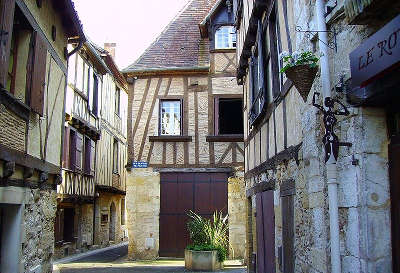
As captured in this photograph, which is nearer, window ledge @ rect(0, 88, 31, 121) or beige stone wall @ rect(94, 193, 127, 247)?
window ledge @ rect(0, 88, 31, 121)

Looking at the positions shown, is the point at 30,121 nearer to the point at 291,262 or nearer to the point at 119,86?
the point at 291,262

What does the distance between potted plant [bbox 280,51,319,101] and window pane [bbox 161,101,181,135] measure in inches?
395

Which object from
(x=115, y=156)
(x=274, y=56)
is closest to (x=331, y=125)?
(x=274, y=56)

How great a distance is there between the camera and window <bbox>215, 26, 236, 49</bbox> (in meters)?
14.1

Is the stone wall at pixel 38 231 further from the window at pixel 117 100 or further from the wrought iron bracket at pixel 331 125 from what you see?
the window at pixel 117 100

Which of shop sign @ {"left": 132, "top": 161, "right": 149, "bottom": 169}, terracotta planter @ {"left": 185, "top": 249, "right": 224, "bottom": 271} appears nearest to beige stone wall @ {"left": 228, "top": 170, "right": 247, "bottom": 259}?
terracotta planter @ {"left": 185, "top": 249, "right": 224, "bottom": 271}

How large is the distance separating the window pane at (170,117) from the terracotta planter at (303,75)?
393 inches

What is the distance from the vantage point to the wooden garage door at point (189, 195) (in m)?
13.6

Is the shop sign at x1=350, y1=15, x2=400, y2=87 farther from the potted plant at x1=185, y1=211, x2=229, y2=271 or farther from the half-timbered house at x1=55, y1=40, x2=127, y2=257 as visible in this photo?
the half-timbered house at x1=55, y1=40, x2=127, y2=257

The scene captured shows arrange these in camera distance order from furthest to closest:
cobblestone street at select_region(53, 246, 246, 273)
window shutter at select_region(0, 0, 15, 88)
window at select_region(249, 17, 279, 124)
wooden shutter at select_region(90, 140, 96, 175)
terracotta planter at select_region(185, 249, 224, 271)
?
wooden shutter at select_region(90, 140, 96, 175) < cobblestone street at select_region(53, 246, 246, 273) < terracotta planter at select_region(185, 249, 224, 271) < window at select_region(249, 17, 279, 124) < window shutter at select_region(0, 0, 15, 88)

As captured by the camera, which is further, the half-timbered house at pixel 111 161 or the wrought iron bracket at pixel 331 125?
the half-timbered house at pixel 111 161

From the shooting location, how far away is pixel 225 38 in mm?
14086

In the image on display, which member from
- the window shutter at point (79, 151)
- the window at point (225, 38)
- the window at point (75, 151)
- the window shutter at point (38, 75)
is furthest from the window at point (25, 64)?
the window at point (225, 38)

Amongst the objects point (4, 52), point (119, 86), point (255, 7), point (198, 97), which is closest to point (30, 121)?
point (4, 52)
